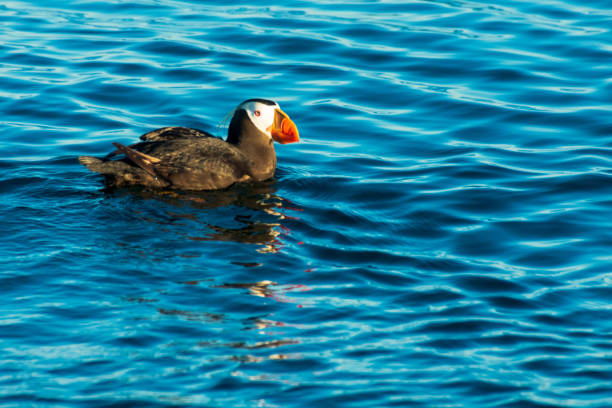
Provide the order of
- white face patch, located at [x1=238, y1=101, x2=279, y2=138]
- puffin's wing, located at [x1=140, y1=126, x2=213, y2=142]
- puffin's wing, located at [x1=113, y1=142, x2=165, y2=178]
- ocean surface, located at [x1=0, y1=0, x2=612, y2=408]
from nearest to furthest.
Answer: ocean surface, located at [x1=0, y1=0, x2=612, y2=408] → puffin's wing, located at [x1=113, y1=142, x2=165, y2=178] → puffin's wing, located at [x1=140, y1=126, x2=213, y2=142] → white face patch, located at [x1=238, y1=101, x2=279, y2=138]

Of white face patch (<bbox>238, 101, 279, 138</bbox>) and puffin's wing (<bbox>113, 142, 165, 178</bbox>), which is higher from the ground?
white face patch (<bbox>238, 101, 279, 138</bbox>)

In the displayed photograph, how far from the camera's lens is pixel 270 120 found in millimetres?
9203

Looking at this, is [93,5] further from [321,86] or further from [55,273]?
[55,273]

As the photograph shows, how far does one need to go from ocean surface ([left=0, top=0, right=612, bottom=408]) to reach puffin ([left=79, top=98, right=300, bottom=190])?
0.60 ft

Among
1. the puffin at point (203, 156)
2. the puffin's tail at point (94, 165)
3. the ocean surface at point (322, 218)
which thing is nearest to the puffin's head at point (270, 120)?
the puffin at point (203, 156)

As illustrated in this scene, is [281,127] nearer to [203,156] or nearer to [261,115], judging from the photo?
[261,115]

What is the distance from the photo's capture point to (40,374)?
18.1 feet

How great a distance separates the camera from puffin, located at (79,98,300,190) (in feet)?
28.0

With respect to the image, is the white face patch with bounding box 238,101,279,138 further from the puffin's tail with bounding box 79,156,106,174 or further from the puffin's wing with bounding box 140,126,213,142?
the puffin's tail with bounding box 79,156,106,174

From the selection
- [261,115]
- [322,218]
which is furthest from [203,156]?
[322,218]

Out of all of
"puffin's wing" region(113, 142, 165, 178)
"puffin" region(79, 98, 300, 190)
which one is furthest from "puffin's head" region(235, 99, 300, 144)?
"puffin's wing" region(113, 142, 165, 178)

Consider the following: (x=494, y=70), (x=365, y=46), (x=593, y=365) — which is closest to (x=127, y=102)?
(x=365, y=46)

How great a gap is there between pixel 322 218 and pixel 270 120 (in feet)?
4.50

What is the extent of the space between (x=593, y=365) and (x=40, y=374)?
3308 mm
